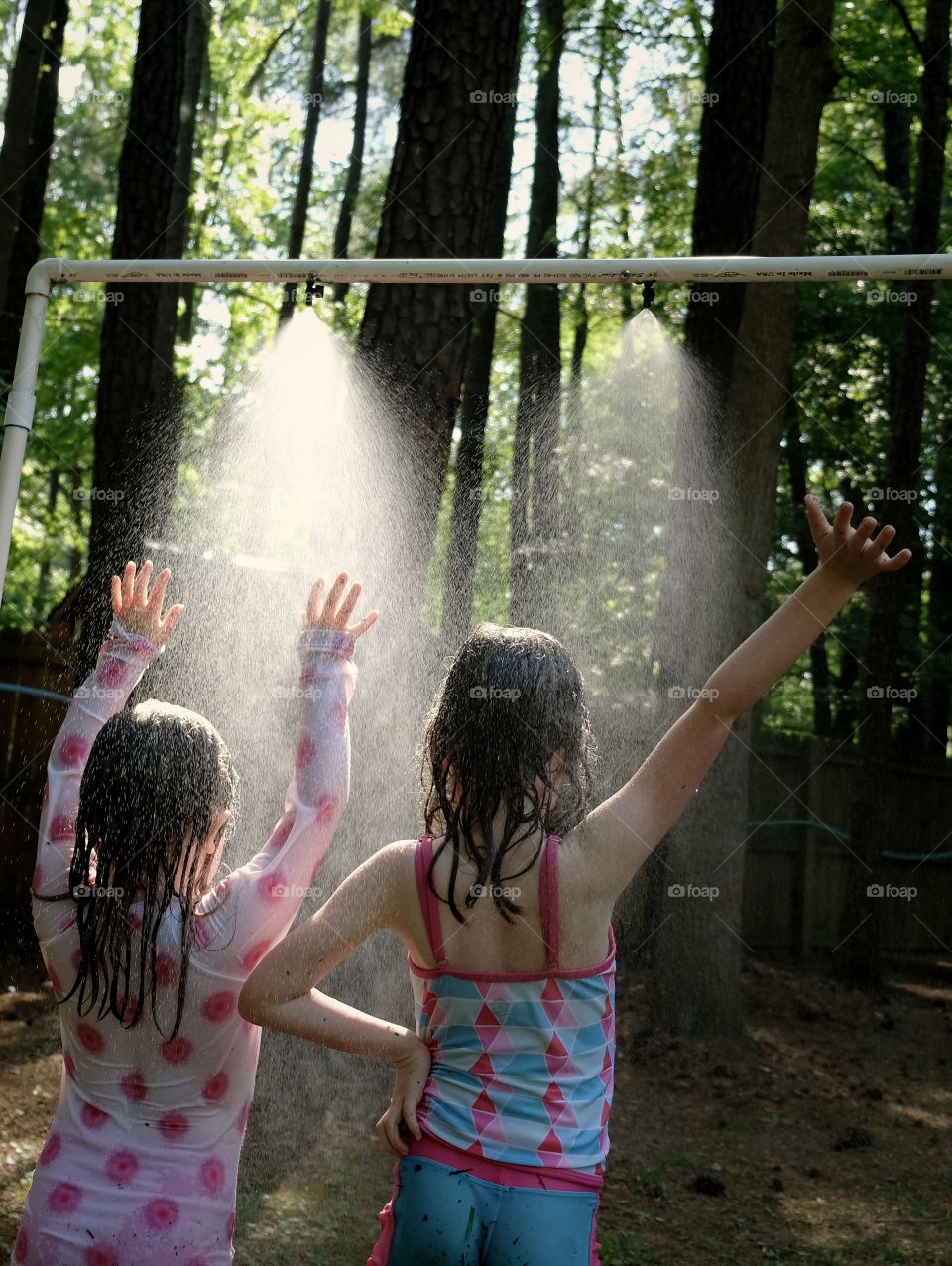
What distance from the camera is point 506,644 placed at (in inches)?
74.0

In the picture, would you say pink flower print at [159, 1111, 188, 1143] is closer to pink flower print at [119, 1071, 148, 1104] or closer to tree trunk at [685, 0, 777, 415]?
pink flower print at [119, 1071, 148, 1104]

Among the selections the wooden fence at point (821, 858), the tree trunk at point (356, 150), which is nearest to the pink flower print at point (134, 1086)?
the wooden fence at point (821, 858)

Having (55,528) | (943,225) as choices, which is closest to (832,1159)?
(943,225)

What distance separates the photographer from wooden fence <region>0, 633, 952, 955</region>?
7621mm

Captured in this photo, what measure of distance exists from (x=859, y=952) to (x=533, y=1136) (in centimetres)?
765

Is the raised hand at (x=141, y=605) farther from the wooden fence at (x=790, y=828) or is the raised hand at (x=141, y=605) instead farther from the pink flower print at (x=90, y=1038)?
the wooden fence at (x=790, y=828)

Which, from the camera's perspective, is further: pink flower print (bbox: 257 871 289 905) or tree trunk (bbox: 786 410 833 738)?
tree trunk (bbox: 786 410 833 738)

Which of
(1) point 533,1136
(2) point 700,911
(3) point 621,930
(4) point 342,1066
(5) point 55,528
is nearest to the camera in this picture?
(1) point 533,1136

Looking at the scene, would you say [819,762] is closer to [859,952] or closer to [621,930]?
[859,952]

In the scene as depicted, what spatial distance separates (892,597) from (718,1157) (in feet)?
16.7

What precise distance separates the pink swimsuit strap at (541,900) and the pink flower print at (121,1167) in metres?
0.58

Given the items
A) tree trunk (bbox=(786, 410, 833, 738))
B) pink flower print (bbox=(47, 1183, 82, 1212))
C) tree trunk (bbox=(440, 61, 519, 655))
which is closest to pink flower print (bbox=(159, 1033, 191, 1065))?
pink flower print (bbox=(47, 1183, 82, 1212))

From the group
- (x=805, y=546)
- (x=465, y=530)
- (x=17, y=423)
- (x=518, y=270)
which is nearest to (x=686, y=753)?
(x=518, y=270)

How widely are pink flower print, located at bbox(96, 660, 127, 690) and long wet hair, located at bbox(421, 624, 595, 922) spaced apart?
823 millimetres
